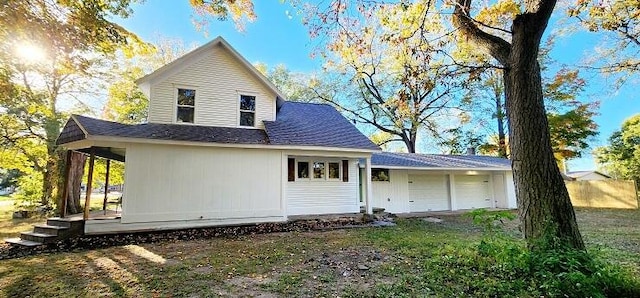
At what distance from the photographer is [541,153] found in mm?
5008

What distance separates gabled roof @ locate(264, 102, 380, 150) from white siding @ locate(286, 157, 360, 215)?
92 cm

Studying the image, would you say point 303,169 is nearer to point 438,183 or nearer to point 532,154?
point 532,154

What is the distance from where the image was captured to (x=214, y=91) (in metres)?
11.0

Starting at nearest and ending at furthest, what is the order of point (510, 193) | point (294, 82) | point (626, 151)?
point (510, 193) → point (626, 151) → point (294, 82)

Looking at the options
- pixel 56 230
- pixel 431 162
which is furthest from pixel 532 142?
pixel 431 162

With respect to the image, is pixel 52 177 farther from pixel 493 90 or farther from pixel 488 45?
pixel 493 90

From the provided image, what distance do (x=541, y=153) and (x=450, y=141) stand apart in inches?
861

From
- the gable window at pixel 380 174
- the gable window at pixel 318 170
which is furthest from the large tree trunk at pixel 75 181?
the gable window at pixel 380 174

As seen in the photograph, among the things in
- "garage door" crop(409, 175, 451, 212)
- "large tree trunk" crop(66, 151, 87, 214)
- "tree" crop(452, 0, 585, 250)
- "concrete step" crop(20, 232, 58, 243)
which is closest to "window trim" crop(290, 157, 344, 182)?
"garage door" crop(409, 175, 451, 212)

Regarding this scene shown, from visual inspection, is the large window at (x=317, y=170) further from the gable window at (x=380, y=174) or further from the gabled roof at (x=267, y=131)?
the gable window at (x=380, y=174)

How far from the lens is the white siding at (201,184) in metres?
8.75

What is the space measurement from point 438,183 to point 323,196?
8.22m

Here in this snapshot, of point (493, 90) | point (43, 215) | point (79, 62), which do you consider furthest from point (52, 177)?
point (493, 90)

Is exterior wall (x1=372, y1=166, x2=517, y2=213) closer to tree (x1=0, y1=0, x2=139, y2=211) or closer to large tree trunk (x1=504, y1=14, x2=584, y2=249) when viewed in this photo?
large tree trunk (x1=504, y1=14, x2=584, y2=249)
